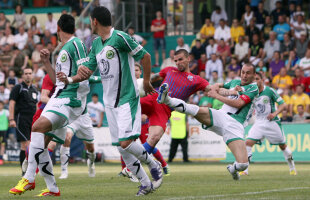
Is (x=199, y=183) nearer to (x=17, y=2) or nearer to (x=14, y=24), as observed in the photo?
(x=14, y=24)

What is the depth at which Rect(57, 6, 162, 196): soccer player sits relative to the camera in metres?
9.02

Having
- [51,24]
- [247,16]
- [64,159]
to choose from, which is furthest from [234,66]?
[64,159]

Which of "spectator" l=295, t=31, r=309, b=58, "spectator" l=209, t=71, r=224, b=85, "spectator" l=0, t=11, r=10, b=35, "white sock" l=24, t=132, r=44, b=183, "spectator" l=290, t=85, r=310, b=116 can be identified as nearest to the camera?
"white sock" l=24, t=132, r=44, b=183

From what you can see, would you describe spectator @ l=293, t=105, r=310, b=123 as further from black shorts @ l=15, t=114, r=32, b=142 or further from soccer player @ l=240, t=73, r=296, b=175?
black shorts @ l=15, t=114, r=32, b=142

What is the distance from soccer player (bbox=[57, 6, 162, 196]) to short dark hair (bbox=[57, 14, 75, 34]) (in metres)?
1.24

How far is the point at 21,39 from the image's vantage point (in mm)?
30109

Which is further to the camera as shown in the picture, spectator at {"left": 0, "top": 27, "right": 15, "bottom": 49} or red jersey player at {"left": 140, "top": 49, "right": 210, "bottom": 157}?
spectator at {"left": 0, "top": 27, "right": 15, "bottom": 49}

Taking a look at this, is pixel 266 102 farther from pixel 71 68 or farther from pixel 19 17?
pixel 19 17

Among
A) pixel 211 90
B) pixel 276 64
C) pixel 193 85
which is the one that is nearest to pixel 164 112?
pixel 193 85

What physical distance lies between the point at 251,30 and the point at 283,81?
3654mm

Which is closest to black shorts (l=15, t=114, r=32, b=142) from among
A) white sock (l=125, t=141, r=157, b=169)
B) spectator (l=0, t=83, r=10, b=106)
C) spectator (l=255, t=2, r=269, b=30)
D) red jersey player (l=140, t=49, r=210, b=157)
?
red jersey player (l=140, t=49, r=210, b=157)

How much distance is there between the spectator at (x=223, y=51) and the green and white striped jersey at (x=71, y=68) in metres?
17.0

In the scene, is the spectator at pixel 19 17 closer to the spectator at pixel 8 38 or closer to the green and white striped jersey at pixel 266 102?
the spectator at pixel 8 38

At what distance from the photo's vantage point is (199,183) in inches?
471
